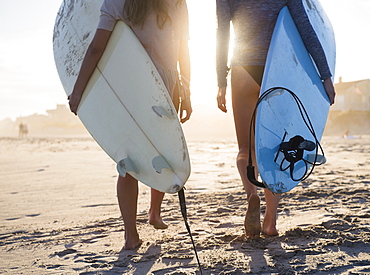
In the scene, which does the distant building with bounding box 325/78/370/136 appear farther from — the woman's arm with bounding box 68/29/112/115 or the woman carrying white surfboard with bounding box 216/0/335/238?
the woman's arm with bounding box 68/29/112/115

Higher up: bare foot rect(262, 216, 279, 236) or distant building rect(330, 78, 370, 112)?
distant building rect(330, 78, 370, 112)

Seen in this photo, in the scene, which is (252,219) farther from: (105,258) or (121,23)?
(121,23)

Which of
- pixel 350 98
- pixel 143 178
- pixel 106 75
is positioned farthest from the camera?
pixel 350 98

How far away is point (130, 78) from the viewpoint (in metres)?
2.21

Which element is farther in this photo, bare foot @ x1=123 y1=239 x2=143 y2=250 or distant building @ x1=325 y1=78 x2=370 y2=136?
distant building @ x1=325 y1=78 x2=370 y2=136

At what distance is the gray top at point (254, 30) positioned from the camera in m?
2.39

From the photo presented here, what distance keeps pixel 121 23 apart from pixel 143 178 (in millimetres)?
873

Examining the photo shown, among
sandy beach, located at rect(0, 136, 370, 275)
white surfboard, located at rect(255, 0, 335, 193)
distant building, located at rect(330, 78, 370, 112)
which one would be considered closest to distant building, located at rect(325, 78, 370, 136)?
distant building, located at rect(330, 78, 370, 112)

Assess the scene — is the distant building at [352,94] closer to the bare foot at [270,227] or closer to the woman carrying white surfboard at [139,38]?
the bare foot at [270,227]

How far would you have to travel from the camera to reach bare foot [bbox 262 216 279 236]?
7.49ft

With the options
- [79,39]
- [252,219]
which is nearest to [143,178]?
[252,219]

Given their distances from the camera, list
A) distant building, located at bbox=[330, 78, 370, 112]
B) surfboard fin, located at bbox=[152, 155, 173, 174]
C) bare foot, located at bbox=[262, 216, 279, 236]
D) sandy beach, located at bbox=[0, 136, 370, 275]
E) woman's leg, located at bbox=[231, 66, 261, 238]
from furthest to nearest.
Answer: distant building, located at bbox=[330, 78, 370, 112]
woman's leg, located at bbox=[231, 66, 261, 238]
bare foot, located at bbox=[262, 216, 279, 236]
surfboard fin, located at bbox=[152, 155, 173, 174]
sandy beach, located at bbox=[0, 136, 370, 275]

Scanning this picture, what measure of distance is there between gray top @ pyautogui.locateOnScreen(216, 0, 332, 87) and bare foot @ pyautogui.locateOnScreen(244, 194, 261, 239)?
825 mm

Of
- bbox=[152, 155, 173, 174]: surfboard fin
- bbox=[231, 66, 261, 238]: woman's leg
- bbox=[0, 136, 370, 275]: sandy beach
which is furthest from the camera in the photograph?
bbox=[231, 66, 261, 238]: woman's leg
